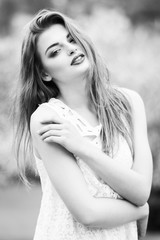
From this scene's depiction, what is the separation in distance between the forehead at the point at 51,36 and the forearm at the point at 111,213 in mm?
578

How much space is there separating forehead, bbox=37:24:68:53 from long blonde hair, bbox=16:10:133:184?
2 cm

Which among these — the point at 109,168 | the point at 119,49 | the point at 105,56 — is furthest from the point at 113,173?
the point at 119,49

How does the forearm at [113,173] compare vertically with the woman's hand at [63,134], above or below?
below

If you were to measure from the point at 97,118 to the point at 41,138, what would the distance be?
0.26m

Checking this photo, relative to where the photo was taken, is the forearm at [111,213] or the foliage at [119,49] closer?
the forearm at [111,213]

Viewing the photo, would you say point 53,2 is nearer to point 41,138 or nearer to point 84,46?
point 84,46

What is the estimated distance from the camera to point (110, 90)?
1.74 meters

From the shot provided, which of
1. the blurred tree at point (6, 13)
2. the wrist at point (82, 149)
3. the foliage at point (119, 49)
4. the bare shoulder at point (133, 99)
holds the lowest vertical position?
the wrist at point (82, 149)

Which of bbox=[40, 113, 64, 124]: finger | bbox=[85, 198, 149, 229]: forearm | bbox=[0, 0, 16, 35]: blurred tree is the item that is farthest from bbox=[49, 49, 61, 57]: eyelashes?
bbox=[0, 0, 16, 35]: blurred tree

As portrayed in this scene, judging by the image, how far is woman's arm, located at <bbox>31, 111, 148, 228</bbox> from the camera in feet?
4.75

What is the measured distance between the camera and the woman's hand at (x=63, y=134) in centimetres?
146

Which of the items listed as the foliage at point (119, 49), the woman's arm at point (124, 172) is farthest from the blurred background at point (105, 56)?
the woman's arm at point (124, 172)

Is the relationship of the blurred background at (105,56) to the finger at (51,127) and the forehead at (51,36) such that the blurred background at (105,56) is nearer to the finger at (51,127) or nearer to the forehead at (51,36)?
the forehead at (51,36)

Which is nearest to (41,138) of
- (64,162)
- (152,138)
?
(64,162)
